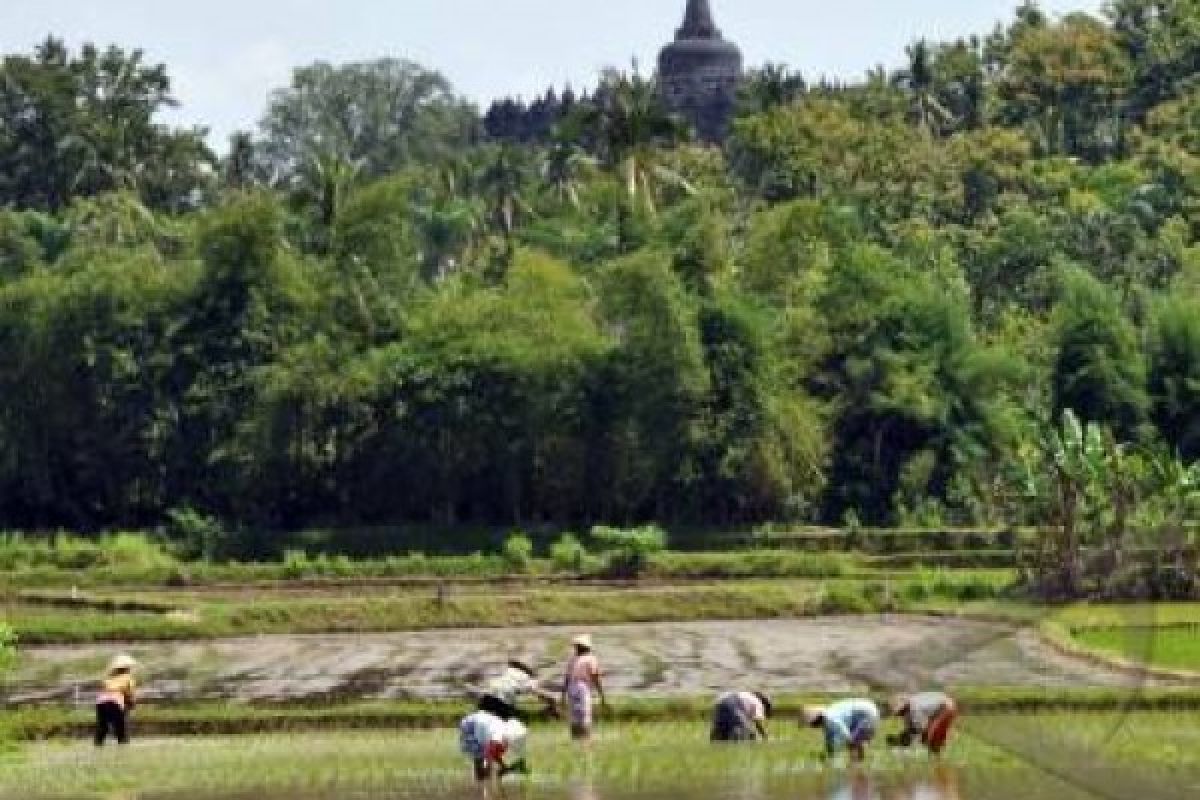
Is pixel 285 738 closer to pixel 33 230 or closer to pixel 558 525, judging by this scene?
pixel 558 525

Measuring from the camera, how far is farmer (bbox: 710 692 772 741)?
21141mm

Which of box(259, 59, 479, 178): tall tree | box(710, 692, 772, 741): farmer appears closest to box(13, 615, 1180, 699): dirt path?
box(710, 692, 772, 741): farmer

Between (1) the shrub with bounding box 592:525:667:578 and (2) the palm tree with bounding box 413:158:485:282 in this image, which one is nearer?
(1) the shrub with bounding box 592:525:667:578

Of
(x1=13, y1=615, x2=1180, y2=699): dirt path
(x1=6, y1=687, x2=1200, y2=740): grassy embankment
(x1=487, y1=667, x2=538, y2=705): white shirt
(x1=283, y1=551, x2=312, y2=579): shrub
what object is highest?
(x1=283, y1=551, x2=312, y2=579): shrub

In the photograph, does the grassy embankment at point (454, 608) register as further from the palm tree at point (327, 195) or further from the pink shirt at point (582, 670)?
the palm tree at point (327, 195)

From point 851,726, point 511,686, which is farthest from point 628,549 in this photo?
point 851,726

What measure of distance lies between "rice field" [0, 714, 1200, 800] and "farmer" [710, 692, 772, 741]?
9.4 inches

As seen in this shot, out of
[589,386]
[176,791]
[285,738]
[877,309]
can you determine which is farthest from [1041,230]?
[176,791]

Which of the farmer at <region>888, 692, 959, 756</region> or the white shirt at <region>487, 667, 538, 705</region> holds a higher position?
the white shirt at <region>487, 667, 538, 705</region>

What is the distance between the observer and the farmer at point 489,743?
19.0 metres

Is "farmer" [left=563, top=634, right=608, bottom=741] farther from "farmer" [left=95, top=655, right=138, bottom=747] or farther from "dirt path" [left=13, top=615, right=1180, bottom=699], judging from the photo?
"dirt path" [left=13, top=615, right=1180, bottom=699]

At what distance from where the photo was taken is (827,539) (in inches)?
1978

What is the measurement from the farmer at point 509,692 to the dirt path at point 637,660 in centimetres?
452

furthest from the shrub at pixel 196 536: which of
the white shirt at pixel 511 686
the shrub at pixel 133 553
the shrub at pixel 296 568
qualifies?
the white shirt at pixel 511 686
